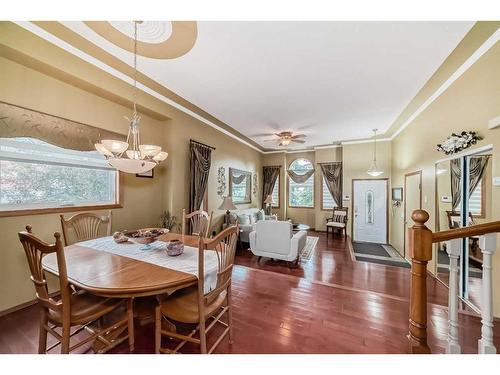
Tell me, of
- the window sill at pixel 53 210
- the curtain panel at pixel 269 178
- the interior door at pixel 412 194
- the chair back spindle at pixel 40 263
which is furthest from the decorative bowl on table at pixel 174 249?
the curtain panel at pixel 269 178

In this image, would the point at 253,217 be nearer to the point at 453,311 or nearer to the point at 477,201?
the point at 477,201

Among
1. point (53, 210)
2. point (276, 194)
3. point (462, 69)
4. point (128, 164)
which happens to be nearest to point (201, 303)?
point (128, 164)

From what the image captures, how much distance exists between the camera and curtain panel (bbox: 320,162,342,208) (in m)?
6.50

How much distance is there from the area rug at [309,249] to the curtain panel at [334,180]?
1.64m

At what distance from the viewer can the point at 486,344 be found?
1078 mm

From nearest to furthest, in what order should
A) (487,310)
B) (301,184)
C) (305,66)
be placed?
(487,310) → (305,66) → (301,184)

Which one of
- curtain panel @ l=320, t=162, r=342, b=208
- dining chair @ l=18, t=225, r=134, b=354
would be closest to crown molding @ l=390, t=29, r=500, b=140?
curtain panel @ l=320, t=162, r=342, b=208

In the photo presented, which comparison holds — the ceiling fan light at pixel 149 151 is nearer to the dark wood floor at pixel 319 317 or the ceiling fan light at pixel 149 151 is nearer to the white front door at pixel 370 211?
the dark wood floor at pixel 319 317

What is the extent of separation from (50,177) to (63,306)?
6.06 feet

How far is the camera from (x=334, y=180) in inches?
258

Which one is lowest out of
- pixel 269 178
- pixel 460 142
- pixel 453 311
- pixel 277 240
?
pixel 277 240
